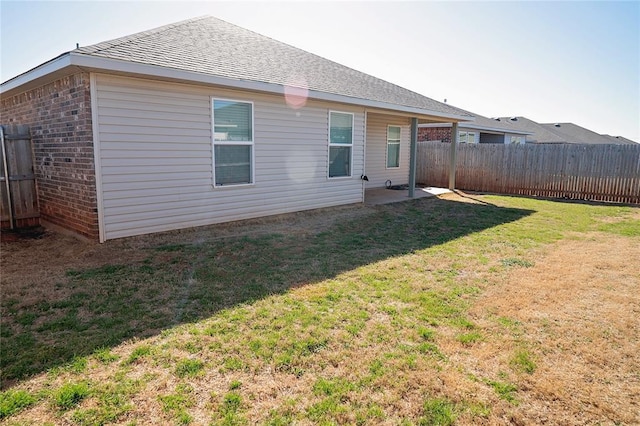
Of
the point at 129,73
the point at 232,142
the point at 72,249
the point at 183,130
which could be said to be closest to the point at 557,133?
the point at 232,142

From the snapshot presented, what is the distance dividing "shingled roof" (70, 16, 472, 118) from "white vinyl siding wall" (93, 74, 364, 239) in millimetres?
408

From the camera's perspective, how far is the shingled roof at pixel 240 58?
21.1 ft

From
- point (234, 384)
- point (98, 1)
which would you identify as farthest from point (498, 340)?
point (98, 1)

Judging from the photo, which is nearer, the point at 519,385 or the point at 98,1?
the point at 519,385

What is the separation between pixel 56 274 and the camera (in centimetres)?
487

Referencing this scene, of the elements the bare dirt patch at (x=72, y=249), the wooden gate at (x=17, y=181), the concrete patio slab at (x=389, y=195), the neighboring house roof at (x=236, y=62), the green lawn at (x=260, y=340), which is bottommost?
the green lawn at (x=260, y=340)

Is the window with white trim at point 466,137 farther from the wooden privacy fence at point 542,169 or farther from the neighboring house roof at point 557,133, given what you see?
the neighboring house roof at point 557,133

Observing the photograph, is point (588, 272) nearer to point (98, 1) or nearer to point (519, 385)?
point (519, 385)

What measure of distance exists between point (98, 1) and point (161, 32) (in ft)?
6.12

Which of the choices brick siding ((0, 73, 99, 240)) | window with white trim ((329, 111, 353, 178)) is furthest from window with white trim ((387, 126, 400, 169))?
brick siding ((0, 73, 99, 240))

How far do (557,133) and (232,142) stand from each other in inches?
1500

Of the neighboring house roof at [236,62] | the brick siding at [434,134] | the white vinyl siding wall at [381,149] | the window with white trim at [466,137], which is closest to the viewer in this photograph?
the neighboring house roof at [236,62]

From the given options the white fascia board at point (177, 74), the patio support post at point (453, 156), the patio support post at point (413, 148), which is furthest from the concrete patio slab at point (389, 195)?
the white fascia board at point (177, 74)

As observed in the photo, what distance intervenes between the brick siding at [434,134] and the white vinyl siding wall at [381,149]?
186 inches
